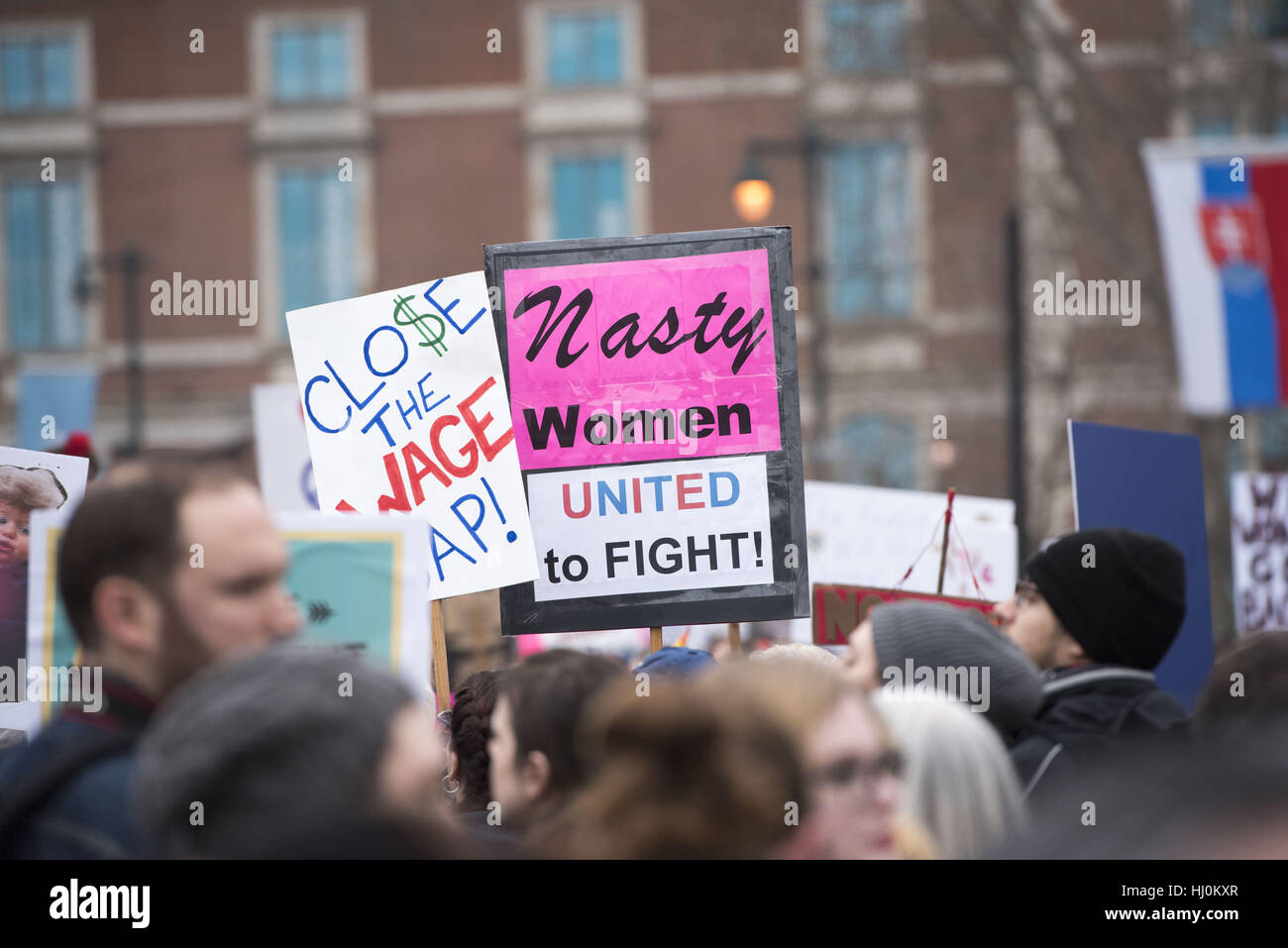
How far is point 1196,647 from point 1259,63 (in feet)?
36.3

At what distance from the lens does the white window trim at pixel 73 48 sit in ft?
84.2

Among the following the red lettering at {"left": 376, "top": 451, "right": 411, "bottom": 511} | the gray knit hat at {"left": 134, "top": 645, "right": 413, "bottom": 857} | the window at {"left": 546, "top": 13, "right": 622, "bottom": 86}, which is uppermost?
the window at {"left": 546, "top": 13, "right": 622, "bottom": 86}

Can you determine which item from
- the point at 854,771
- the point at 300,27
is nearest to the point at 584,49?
the point at 300,27

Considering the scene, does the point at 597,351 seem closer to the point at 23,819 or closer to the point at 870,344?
the point at 23,819

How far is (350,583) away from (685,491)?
51.1 inches

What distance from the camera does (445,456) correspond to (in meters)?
3.81

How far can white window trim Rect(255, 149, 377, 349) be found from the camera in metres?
25.6

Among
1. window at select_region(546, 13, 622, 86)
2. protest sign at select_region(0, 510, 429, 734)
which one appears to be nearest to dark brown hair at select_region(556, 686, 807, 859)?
protest sign at select_region(0, 510, 429, 734)

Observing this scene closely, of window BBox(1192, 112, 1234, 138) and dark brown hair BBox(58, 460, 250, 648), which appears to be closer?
dark brown hair BBox(58, 460, 250, 648)

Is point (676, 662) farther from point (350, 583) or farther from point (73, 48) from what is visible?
point (73, 48)

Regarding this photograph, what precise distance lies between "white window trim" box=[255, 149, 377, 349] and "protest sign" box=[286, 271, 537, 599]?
22.1 metres

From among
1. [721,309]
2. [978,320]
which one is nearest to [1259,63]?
[978,320]

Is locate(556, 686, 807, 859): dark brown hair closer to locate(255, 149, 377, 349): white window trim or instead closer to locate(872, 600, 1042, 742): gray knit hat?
locate(872, 600, 1042, 742): gray knit hat

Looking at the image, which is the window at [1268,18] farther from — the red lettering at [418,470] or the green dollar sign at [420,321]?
the red lettering at [418,470]
